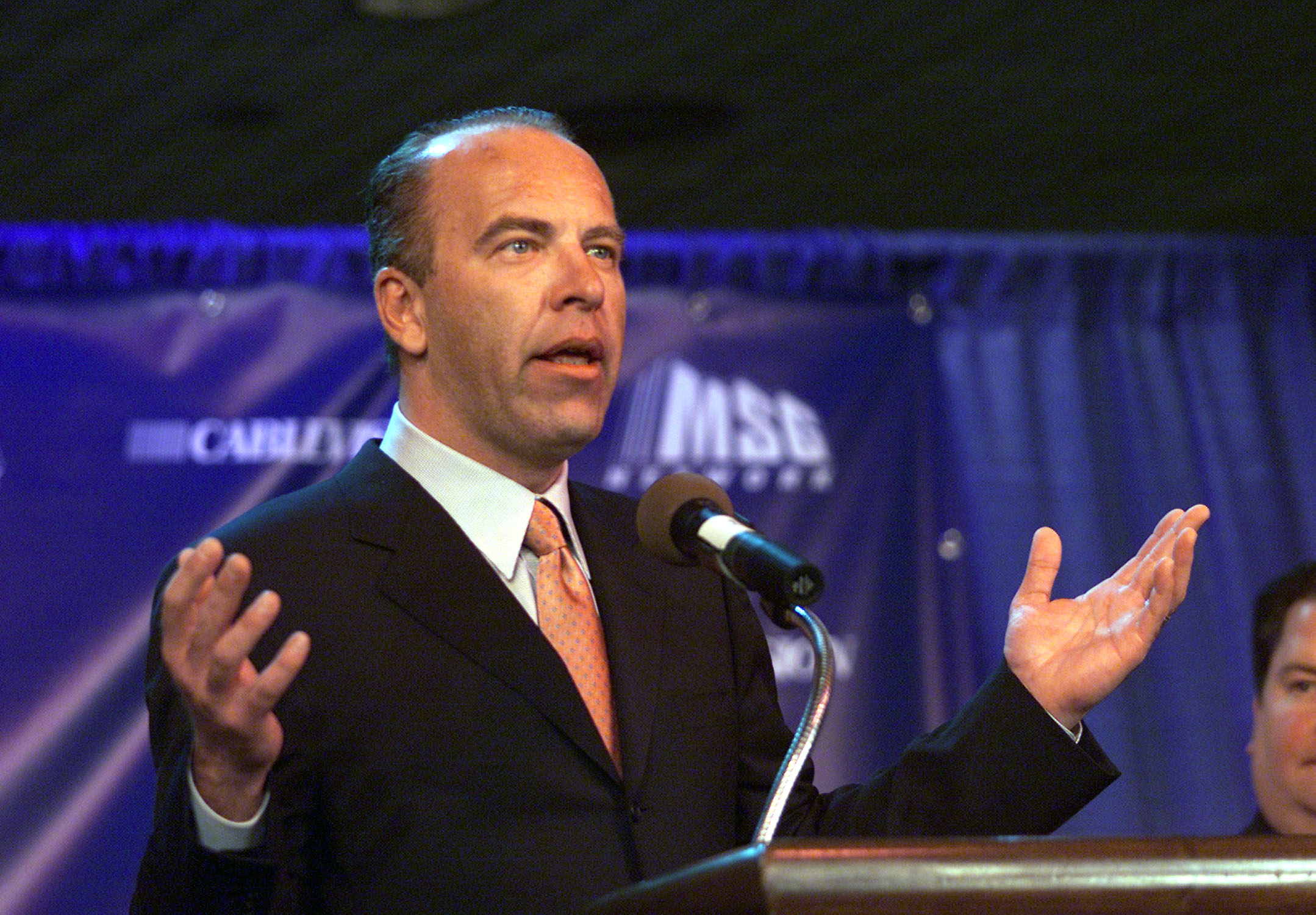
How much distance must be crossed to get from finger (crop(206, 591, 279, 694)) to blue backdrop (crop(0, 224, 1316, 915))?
179cm

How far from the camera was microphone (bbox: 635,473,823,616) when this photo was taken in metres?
1.33

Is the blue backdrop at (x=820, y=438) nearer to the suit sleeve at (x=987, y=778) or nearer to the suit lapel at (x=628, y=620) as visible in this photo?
the suit lapel at (x=628, y=620)

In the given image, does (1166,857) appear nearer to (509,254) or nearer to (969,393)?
(509,254)

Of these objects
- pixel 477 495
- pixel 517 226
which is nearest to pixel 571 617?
pixel 477 495

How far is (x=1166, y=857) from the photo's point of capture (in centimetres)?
109

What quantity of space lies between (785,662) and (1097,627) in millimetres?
1617

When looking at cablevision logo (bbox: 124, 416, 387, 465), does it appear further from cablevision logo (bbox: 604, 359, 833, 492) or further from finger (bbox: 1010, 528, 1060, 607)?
finger (bbox: 1010, 528, 1060, 607)

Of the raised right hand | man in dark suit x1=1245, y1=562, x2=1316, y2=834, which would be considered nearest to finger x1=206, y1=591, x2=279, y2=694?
the raised right hand

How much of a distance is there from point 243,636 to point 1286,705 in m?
2.08

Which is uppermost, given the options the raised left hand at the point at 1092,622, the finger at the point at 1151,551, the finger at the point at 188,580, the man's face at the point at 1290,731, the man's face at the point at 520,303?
the man's face at the point at 520,303

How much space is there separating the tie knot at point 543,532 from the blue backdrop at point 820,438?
4.24 feet

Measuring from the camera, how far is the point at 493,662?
1.81 m

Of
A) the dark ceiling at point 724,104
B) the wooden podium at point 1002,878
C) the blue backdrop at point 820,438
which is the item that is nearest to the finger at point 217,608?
the wooden podium at point 1002,878

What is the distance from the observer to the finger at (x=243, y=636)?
1405mm
